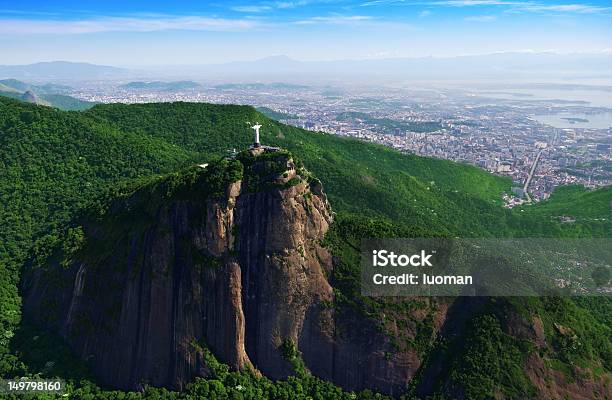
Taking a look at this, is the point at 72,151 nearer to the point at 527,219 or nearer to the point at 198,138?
the point at 198,138

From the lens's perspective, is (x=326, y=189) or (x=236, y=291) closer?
(x=236, y=291)

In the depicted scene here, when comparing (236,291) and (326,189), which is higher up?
(326,189)

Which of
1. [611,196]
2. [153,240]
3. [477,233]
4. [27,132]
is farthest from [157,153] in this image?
[611,196]

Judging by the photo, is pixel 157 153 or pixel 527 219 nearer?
pixel 157 153
